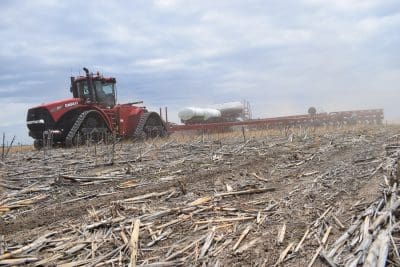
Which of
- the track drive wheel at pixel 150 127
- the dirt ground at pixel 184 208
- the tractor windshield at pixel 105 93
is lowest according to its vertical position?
the dirt ground at pixel 184 208

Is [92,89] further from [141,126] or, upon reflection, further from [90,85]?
[141,126]

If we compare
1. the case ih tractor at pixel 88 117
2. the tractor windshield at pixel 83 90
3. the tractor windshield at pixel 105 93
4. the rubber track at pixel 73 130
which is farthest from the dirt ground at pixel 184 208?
the tractor windshield at pixel 105 93

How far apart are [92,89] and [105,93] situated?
641 mm

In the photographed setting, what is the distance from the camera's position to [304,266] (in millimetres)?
4219

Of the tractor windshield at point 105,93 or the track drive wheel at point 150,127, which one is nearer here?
the tractor windshield at point 105,93

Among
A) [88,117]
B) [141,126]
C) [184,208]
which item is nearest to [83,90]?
[88,117]

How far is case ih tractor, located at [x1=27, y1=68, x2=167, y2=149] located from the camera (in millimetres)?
17547

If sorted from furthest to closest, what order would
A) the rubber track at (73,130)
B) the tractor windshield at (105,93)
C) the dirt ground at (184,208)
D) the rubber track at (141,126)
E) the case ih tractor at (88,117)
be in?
the rubber track at (141,126) < the tractor windshield at (105,93) < the case ih tractor at (88,117) < the rubber track at (73,130) < the dirt ground at (184,208)

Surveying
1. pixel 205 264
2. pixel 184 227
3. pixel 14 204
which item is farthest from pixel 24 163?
pixel 205 264

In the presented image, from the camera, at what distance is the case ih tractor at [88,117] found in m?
17.5

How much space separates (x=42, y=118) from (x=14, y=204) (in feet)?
37.4

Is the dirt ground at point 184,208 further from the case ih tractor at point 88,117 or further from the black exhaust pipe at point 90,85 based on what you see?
the black exhaust pipe at point 90,85

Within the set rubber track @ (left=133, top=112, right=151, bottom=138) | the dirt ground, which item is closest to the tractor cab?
rubber track @ (left=133, top=112, right=151, bottom=138)

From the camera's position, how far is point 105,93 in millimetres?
19547
